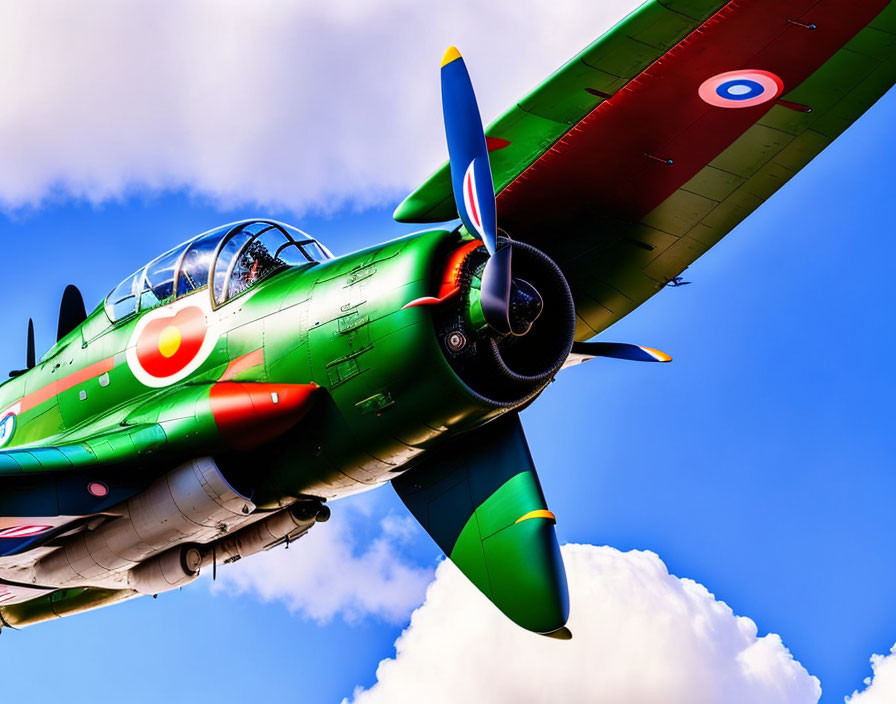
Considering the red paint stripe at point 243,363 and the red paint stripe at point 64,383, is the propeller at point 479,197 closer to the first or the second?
the red paint stripe at point 243,363

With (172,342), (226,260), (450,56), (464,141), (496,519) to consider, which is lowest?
(496,519)

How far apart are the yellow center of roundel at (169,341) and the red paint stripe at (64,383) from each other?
101 centimetres

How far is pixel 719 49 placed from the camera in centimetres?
1448

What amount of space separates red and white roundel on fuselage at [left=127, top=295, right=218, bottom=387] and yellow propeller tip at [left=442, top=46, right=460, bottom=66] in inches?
180

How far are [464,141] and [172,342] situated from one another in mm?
4976

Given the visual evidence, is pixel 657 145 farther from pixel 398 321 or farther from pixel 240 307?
pixel 240 307

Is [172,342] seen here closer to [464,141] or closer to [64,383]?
[64,383]

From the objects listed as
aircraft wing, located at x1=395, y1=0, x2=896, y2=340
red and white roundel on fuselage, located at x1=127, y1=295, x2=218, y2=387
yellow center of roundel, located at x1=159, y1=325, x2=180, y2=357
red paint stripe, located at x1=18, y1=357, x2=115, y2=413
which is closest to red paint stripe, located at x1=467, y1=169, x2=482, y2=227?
aircraft wing, located at x1=395, y1=0, x2=896, y2=340

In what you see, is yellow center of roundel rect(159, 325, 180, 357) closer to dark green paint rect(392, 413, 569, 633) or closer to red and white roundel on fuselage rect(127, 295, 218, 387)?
red and white roundel on fuselage rect(127, 295, 218, 387)

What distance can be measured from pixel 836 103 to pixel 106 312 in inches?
391

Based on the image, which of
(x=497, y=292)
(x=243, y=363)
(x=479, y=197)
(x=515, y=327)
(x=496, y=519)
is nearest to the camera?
(x=497, y=292)

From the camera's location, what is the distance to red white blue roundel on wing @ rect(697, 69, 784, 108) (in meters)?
14.7

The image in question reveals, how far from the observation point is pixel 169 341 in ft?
55.6

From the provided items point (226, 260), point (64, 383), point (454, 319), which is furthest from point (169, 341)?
point (454, 319)
